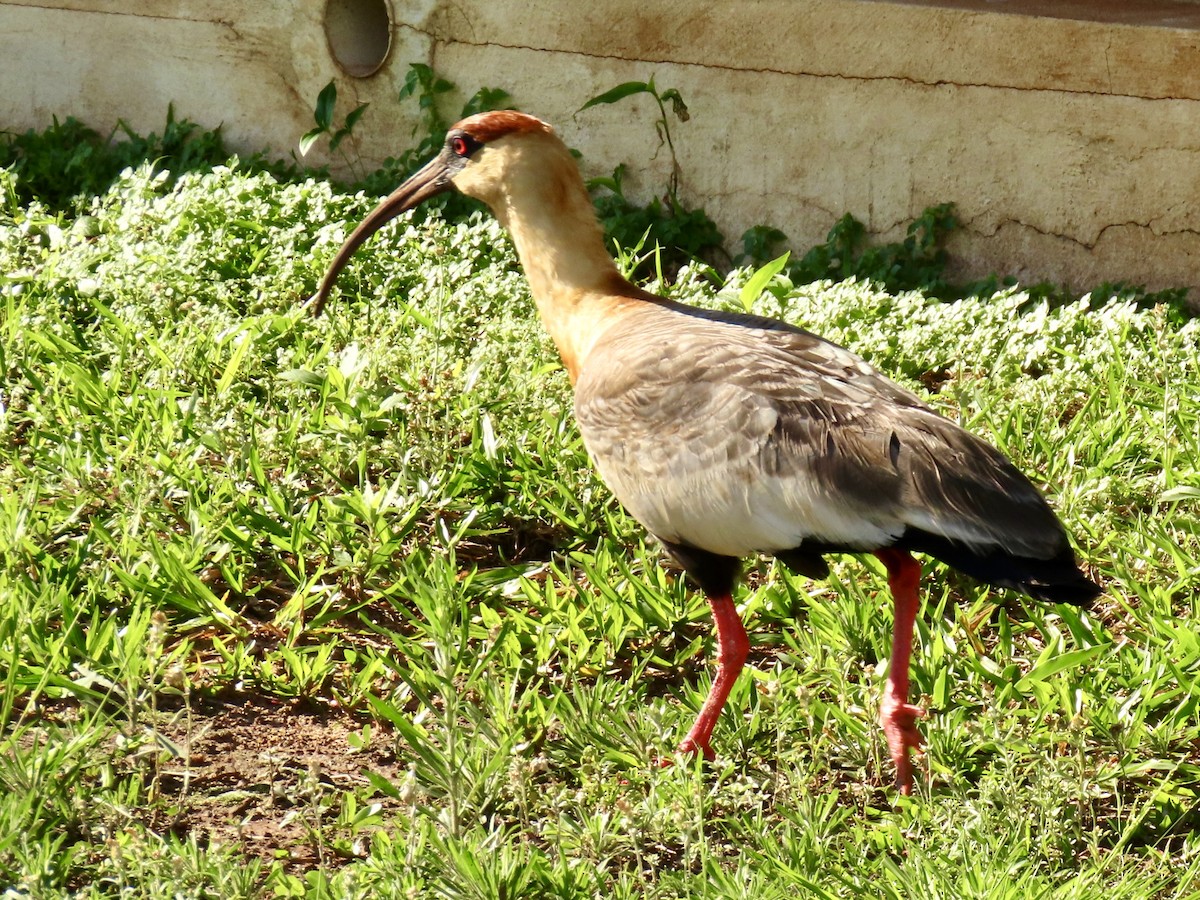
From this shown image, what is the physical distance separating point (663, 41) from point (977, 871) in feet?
14.1

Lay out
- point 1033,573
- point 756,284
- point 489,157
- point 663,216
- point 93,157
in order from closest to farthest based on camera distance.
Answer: point 1033,573, point 489,157, point 756,284, point 663,216, point 93,157

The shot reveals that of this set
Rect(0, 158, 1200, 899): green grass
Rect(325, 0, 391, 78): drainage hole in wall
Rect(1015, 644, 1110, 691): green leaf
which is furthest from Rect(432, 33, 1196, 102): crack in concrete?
Rect(1015, 644, 1110, 691): green leaf

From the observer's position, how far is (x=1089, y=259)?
580cm

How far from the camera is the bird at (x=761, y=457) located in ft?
10.3

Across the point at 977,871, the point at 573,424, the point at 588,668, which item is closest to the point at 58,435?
the point at 573,424

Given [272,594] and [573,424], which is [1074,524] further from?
[272,594]

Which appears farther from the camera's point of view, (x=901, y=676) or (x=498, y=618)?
(x=498, y=618)

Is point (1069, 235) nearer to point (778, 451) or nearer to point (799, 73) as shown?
point (799, 73)

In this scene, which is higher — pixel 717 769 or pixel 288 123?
pixel 288 123

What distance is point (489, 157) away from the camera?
165 inches

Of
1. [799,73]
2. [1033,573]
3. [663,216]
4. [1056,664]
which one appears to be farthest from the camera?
[663,216]

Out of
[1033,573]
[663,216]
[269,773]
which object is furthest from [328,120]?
[1033,573]

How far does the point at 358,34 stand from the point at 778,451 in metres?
4.43

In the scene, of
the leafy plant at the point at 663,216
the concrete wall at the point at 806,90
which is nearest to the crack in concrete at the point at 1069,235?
the concrete wall at the point at 806,90
